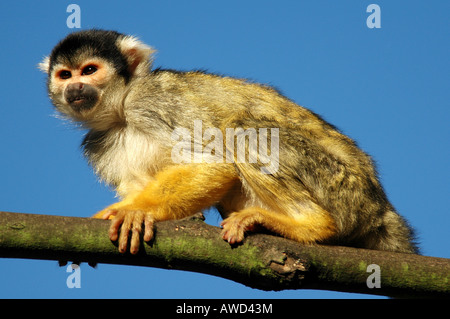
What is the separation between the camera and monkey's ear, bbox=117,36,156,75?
277 inches

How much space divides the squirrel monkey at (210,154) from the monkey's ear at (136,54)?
0.05 feet

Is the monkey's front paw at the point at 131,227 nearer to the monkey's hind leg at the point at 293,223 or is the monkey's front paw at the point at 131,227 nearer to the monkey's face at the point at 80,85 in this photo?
the monkey's hind leg at the point at 293,223

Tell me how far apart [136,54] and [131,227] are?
3186 mm

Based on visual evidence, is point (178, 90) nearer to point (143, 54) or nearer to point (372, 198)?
point (143, 54)

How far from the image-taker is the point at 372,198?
5715 mm

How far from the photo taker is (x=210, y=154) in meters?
5.72

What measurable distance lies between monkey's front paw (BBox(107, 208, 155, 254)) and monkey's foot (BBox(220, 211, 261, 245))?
25.9 inches

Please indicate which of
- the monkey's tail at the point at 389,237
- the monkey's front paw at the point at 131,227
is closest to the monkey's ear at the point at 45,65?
the monkey's front paw at the point at 131,227

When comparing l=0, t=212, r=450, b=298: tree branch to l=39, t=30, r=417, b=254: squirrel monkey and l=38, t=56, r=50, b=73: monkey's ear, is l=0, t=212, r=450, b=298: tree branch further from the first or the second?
l=38, t=56, r=50, b=73: monkey's ear

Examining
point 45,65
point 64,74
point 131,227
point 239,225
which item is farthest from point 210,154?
point 45,65

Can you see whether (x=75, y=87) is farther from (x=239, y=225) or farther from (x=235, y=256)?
(x=235, y=256)

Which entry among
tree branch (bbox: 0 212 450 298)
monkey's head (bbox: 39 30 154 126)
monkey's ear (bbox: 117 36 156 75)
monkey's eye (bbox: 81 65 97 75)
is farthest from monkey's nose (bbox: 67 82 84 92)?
tree branch (bbox: 0 212 450 298)
